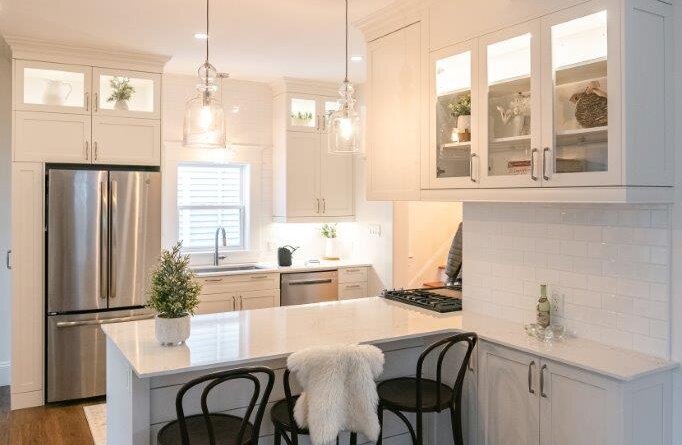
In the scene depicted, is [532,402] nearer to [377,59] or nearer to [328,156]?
[377,59]

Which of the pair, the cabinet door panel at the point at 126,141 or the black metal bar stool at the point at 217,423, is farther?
the cabinet door panel at the point at 126,141

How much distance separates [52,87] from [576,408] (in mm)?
4355

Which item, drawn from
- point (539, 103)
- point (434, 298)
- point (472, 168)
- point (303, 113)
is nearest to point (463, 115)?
point (472, 168)

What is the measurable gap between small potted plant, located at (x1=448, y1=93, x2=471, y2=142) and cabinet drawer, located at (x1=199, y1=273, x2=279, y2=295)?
9.37ft

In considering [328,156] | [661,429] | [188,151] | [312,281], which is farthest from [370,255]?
[661,429]

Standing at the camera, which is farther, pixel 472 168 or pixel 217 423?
pixel 472 168

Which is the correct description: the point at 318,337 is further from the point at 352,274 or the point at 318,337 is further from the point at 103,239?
the point at 352,274

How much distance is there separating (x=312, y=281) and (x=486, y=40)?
330cm

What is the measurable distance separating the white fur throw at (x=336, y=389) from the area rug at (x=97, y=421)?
7.26 feet

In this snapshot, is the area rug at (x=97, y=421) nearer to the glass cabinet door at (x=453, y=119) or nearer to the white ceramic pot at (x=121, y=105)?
the white ceramic pot at (x=121, y=105)

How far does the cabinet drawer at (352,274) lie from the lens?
586 cm

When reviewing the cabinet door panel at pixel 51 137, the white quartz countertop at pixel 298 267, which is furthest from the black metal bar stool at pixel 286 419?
the cabinet door panel at pixel 51 137

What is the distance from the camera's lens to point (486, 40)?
2982 millimetres

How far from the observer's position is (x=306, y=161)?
5.99 metres
